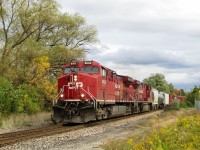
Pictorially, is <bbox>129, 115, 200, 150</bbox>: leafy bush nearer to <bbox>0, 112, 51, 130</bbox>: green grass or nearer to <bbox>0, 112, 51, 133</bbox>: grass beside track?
<bbox>0, 112, 51, 133</bbox>: grass beside track

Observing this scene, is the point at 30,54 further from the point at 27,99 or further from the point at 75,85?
the point at 75,85

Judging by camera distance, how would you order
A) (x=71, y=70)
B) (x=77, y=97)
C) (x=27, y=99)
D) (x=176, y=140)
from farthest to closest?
(x=27, y=99) < (x=71, y=70) < (x=77, y=97) < (x=176, y=140)

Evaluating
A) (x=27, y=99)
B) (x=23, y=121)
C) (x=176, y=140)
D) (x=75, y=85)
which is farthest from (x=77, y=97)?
(x=176, y=140)

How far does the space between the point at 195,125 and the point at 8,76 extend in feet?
70.3

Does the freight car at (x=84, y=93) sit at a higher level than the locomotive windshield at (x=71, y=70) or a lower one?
lower

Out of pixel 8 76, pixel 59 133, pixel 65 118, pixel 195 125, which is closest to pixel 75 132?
pixel 59 133

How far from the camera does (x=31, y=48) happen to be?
2941 cm

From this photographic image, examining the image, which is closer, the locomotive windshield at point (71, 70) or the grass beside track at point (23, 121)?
the grass beside track at point (23, 121)

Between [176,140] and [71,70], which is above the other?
[71,70]

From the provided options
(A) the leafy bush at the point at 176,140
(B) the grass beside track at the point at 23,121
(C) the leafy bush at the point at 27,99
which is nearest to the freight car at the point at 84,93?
(B) the grass beside track at the point at 23,121

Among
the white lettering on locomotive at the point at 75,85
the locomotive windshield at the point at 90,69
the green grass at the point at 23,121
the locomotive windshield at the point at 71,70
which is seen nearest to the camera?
the green grass at the point at 23,121

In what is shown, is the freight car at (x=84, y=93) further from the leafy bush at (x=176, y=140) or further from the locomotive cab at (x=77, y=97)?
the leafy bush at (x=176, y=140)

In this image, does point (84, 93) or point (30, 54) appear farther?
point (30, 54)

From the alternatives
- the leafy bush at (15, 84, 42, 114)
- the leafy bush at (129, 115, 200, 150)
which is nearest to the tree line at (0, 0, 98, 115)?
the leafy bush at (15, 84, 42, 114)
